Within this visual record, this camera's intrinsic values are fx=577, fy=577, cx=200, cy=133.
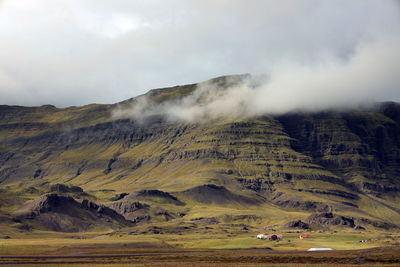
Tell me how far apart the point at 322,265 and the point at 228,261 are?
30.5 meters

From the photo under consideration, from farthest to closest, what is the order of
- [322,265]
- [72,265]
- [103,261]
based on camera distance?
[103,261] → [72,265] → [322,265]

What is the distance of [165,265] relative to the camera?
537ft

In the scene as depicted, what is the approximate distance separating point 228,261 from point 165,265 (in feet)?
71.7

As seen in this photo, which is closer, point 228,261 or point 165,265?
point 165,265

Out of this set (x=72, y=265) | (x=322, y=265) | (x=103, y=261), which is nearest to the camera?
(x=322, y=265)

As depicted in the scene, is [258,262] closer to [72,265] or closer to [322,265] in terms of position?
[322,265]

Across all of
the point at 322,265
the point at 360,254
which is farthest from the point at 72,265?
the point at 360,254

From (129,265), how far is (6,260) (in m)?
45.8

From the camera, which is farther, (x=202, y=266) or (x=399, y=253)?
(x=399, y=253)

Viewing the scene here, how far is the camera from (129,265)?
167 meters

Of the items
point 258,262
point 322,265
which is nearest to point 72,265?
point 258,262

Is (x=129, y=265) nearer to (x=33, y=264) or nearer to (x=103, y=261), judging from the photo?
(x=103, y=261)

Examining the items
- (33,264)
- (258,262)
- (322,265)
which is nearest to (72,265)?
(33,264)

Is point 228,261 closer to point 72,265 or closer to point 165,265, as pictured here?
point 165,265
